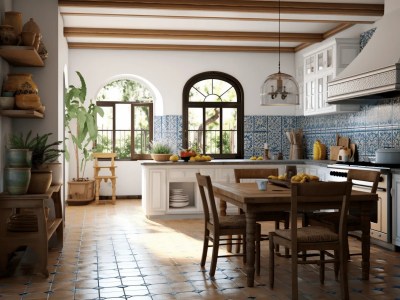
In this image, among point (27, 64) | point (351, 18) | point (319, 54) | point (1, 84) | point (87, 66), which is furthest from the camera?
point (87, 66)

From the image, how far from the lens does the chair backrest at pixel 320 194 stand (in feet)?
12.8

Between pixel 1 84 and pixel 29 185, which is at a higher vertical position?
pixel 1 84

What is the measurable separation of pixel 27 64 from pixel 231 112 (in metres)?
5.22

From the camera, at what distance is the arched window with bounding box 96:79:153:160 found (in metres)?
10.7

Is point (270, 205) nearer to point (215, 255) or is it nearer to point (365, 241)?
point (215, 255)

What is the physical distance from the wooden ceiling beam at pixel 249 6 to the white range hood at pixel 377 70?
563mm

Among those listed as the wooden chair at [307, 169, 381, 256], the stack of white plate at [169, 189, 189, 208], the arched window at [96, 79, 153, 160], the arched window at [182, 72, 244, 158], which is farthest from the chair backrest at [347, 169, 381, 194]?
the arched window at [96, 79, 153, 160]

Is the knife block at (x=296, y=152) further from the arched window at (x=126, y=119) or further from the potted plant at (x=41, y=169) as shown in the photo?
the potted plant at (x=41, y=169)

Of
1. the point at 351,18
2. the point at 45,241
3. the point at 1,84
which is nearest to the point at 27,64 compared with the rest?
the point at 1,84

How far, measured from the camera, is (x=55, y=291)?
431 cm

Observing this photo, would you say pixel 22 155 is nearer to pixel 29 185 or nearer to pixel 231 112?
pixel 29 185

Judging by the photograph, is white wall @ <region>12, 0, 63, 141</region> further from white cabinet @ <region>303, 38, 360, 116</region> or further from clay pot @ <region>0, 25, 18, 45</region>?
white cabinet @ <region>303, 38, 360, 116</region>

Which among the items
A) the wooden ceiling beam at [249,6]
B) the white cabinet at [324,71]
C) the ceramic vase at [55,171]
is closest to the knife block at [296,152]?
the white cabinet at [324,71]

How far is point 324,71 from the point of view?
8.51m
